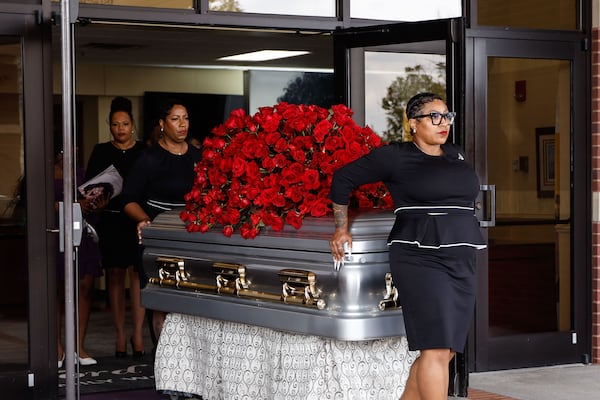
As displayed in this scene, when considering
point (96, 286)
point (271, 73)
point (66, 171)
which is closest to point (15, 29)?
point (66, 171)

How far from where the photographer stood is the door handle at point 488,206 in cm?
695

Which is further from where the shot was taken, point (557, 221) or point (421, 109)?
point (557, 221)

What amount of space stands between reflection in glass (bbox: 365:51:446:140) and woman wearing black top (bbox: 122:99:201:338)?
1275 mm

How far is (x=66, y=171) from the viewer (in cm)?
509

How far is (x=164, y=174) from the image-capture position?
6.55 metres

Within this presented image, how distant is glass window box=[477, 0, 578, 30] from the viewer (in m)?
7.34

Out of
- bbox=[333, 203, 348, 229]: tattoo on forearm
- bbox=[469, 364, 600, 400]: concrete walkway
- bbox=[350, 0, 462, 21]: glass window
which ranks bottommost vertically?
bbox=[469, 364, 600, 400]: concrete walkway

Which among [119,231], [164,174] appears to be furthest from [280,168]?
[119,231]

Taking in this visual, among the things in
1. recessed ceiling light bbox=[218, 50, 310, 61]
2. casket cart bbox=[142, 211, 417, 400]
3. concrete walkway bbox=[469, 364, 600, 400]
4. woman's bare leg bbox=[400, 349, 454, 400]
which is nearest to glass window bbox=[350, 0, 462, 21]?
casket cart bbox=[142, 211, 417, 400]

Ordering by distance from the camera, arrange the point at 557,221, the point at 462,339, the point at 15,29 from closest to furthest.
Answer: the point at 462,339 → the point at 15,29 → the point at 557,221

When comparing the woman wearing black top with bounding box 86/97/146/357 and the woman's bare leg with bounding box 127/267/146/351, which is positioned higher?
the woman wearing black top with bounding box 86/97/146/357

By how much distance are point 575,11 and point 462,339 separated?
3327 mm

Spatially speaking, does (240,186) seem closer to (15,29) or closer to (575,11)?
(15,29)

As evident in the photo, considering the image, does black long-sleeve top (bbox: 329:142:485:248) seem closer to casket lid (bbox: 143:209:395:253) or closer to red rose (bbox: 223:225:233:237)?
casket lid (bbox: 143:209:395:253)
